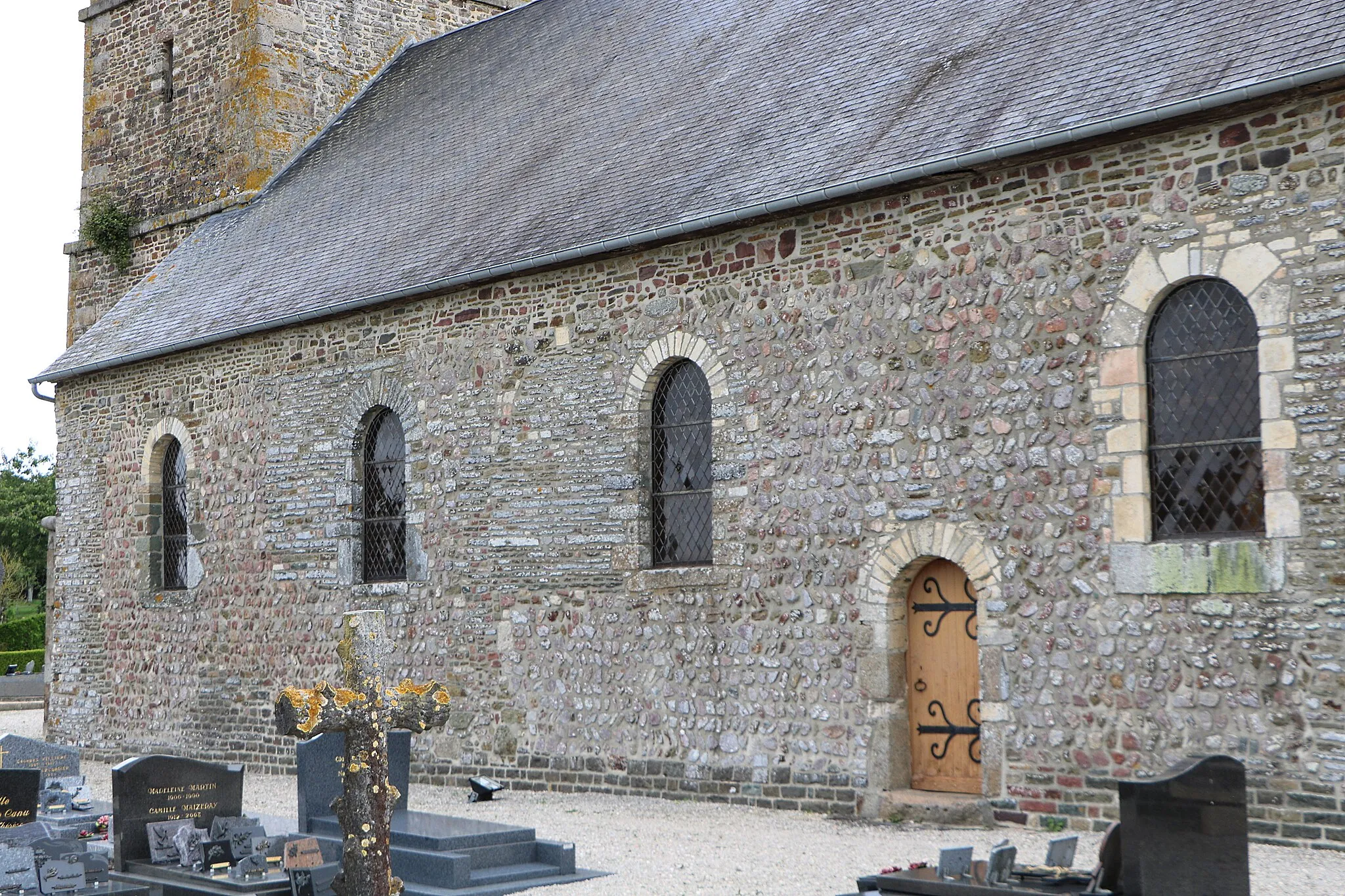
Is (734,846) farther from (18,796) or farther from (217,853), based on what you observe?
(18,796)

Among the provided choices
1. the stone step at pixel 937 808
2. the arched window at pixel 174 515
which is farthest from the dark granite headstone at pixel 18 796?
the arched window at pixel 174 515

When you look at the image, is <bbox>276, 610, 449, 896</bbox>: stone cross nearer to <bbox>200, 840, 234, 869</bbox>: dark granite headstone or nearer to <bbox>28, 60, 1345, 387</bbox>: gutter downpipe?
<bbox>200, 840, 234, 869</bbox>: dark granite headstone

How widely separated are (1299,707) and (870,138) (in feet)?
16.7

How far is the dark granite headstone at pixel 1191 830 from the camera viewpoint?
6391mm

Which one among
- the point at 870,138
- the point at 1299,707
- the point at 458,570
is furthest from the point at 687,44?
the point at 1299,707

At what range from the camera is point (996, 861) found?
6.88 m

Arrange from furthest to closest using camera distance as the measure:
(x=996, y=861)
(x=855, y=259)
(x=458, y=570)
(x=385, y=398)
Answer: (x=385, y=398)
(x=458, y=570)
(x=855, y=259)
(x=996, y=861)

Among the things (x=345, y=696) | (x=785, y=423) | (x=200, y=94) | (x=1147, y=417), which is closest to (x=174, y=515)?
(x=200, y=94)

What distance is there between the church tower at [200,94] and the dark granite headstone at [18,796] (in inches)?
434

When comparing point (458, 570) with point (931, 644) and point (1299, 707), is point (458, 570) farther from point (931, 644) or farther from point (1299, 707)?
point (1299, 707)

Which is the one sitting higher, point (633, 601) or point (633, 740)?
point (633, 601)

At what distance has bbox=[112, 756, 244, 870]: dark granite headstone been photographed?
880cm

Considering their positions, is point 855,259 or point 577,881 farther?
point 855,259

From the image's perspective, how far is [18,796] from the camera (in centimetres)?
1005
